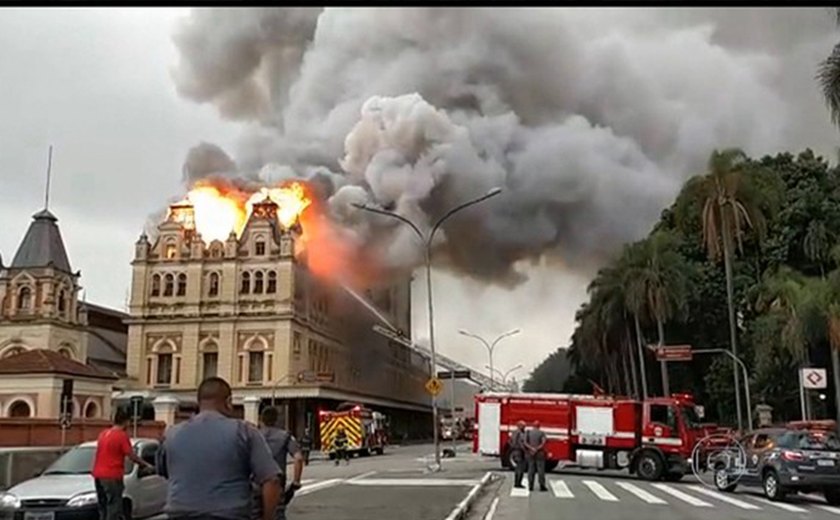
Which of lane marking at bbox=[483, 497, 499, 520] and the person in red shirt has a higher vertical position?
the person in red shirt

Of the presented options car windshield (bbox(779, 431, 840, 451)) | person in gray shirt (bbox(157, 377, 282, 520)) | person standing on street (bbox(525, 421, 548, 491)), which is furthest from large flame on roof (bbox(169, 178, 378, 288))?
person in gray shirt (bbox(157, 377, 282, 520))

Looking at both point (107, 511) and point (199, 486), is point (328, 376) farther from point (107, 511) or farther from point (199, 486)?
point (199, 486)

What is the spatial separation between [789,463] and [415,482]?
10279mm

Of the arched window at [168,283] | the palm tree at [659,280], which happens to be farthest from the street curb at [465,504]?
the arched window at [168,283]

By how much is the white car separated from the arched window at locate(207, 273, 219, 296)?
2435 inches

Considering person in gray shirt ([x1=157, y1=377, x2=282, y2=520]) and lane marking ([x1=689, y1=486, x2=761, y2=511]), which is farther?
lane marking ([x1=689, y1=486, x2=761, y2=511])

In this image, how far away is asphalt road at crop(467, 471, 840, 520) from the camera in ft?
58.2

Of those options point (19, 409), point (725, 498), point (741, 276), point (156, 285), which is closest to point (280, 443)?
point (725, 498)

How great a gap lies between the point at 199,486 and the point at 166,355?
237 feet

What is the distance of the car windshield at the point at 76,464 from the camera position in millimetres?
14445

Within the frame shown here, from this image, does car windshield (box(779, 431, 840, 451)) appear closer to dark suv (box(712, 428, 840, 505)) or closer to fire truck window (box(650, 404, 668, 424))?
dark suv (box(712, 428, 840, 505))

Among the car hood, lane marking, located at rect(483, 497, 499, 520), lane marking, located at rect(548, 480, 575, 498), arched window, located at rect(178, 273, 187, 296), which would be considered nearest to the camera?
the car hood

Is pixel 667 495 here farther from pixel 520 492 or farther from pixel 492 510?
pixel 492 510

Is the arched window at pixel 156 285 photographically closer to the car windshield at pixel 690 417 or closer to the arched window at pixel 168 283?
the arched window at pixel 168 283
